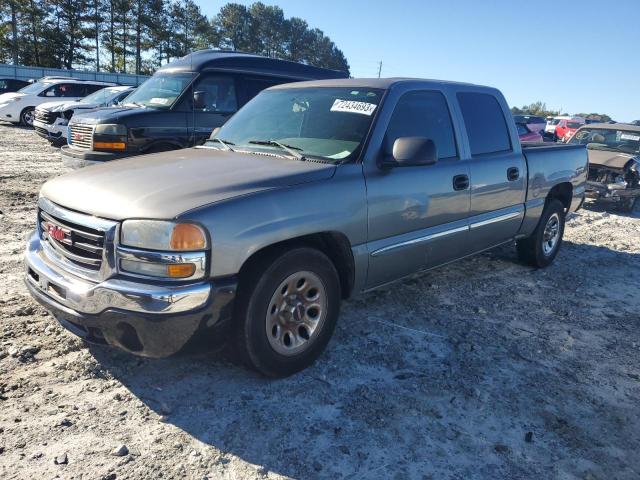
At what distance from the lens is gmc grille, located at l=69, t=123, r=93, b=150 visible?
7.61 m

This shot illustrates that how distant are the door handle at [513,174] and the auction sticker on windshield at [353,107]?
1.78 meters

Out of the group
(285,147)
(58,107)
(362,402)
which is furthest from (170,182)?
(58,107)

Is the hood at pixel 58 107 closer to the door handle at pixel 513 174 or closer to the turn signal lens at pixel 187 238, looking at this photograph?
the door handle at pixel 513 174

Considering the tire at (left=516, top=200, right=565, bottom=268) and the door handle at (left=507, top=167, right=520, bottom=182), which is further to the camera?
the tire at (left=516, top=200, right=565, bottom=268)

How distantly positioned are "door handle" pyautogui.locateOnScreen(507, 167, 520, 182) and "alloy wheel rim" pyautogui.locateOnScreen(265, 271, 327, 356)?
2.46 m

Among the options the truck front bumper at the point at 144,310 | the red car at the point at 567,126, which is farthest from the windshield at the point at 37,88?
the red car at the point at 567,126

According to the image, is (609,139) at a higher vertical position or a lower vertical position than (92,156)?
higher

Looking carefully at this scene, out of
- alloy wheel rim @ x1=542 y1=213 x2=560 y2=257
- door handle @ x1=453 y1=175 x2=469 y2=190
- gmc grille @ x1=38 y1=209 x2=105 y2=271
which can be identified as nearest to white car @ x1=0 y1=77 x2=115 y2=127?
gmc grille @ x1=38 y1=209 x2=105 y2=271

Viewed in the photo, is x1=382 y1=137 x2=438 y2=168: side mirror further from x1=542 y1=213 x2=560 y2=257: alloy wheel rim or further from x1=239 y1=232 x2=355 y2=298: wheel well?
x1=542 y1=213 x2=560 y2=257: alloy wheel rim

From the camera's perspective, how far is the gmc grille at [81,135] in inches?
300

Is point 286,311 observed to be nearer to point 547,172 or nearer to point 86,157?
point 547,172

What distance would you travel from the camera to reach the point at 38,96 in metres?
17.4

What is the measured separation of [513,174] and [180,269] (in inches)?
135

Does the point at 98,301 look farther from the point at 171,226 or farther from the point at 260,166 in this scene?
the point at 260,166
